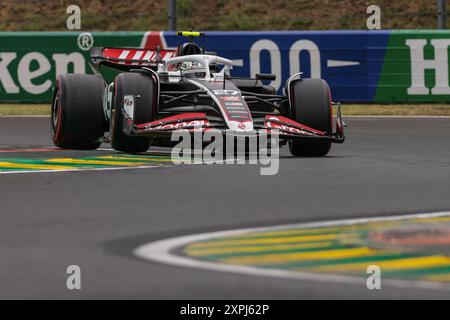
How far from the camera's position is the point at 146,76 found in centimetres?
1578

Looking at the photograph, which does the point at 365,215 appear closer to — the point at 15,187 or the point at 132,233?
the point at 132,233

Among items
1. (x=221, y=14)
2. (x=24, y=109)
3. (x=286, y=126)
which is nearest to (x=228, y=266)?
(x=286, y=126)

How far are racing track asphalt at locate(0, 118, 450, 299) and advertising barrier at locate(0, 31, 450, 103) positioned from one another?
8201mm

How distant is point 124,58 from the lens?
17797 mm

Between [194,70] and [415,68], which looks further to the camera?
[415,68]

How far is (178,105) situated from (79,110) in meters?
1.15

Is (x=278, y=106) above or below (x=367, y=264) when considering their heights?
above

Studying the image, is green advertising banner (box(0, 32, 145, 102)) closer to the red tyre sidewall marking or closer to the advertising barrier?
the advertising barrier

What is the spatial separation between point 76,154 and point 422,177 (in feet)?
15.3

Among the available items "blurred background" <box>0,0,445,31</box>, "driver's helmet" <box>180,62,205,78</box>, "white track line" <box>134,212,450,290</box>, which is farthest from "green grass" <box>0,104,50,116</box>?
"white track line" <box>134,212,450,290</box>

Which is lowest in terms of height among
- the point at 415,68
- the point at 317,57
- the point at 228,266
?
the point at 228,266

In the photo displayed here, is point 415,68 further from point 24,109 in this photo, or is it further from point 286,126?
point 286,126
